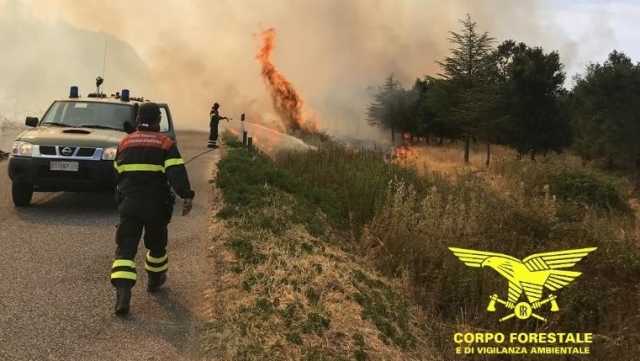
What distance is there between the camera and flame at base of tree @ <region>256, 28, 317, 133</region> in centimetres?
3834

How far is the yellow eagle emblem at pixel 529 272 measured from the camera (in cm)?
564

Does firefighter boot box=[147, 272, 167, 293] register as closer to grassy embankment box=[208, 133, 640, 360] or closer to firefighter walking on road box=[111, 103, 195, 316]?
firefighter walking on road box=[111, 103, 195, 316]

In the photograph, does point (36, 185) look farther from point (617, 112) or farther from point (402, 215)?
point (617, 112)

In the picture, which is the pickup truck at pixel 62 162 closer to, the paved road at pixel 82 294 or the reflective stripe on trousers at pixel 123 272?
the paved road at pixel 82 294

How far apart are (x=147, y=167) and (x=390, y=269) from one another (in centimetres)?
330

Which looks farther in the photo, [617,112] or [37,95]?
[37,95]

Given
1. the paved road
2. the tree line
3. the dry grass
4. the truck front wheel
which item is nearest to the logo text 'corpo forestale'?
the dry grass

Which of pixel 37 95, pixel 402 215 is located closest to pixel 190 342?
pixel 402 215

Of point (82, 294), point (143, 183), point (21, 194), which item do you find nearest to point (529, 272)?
point (143, 183)

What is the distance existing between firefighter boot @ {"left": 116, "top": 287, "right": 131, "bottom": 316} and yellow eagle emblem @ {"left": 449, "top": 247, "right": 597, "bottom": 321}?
3.53 m

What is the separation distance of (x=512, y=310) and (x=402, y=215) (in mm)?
2501

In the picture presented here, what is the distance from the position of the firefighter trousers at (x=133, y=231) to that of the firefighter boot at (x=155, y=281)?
0.98ft

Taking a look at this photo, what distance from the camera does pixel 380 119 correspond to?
7225cm

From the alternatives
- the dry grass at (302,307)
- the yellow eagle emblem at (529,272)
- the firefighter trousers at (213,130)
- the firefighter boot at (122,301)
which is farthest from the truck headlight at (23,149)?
the firefighter trousers at (213,130)
